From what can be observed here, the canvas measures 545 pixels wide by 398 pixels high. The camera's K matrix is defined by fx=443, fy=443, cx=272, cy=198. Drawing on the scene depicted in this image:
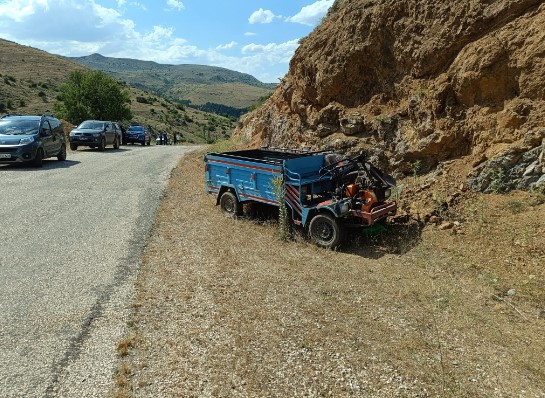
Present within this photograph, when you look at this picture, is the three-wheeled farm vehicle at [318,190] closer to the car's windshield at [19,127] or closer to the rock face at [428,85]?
→ the rock face at [428,85]

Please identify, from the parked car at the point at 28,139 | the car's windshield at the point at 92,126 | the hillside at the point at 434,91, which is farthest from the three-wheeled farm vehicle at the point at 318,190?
the car's windshield at the point at 92,126

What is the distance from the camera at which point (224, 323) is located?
543 centimetres

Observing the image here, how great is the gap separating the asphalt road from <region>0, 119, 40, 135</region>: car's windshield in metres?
2.97

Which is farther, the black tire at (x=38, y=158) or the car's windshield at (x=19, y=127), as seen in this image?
the car's windshield at (x=19, y=127)

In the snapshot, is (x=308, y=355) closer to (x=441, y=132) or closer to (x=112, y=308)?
(x=112, y=308)

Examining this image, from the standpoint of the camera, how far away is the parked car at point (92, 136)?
23.2 meters

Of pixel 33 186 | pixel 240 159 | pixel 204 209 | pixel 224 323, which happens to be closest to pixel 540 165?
pixel 240 159

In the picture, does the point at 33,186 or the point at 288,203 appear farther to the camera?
the point at 33,186

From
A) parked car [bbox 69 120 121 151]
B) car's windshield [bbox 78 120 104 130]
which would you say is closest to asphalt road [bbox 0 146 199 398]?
parked car [bbox 69 120 121 151]

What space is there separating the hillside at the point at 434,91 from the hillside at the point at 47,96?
52.4 meters

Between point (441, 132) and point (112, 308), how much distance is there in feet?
26.3

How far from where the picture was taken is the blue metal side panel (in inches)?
371

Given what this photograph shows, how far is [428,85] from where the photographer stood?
1112 cm

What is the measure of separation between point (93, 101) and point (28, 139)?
141ft
